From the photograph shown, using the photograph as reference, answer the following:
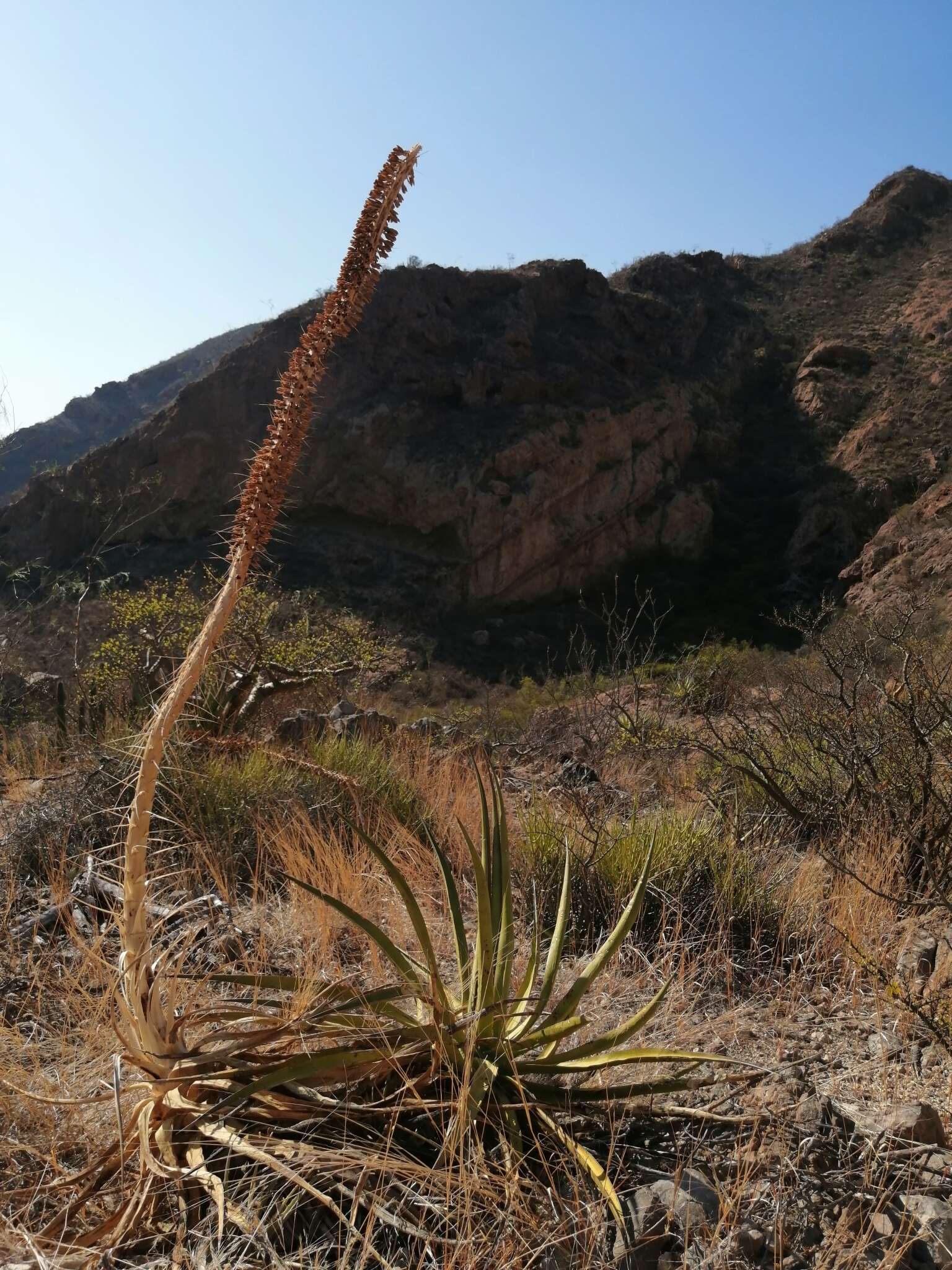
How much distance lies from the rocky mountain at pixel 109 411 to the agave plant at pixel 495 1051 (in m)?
53.6

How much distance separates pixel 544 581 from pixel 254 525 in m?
29.1

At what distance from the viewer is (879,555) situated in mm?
23641

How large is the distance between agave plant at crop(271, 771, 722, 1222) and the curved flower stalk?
0.29m

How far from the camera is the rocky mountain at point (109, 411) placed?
5475 centimetres

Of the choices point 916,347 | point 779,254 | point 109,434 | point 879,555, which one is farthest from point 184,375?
point 879,555

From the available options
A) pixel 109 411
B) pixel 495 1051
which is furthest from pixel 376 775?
pixel 109 411

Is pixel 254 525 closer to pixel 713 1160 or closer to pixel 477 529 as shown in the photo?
pixel 713 1160

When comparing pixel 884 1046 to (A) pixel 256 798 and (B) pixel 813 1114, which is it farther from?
(A) pixel 256 798

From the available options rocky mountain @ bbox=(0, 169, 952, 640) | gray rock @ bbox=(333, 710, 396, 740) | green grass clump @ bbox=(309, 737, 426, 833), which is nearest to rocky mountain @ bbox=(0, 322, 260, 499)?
rocky mountain @ bbox=(0, 169, 952, 640)

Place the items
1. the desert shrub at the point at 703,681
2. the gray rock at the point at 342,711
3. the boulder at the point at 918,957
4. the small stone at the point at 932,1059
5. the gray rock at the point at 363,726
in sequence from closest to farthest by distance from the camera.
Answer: the small stone at the point at 932,1059
the boulder at the point at 918,957
the gray rock at the point at 363,726
the gray rock at the point at 342,711
the desert shrub at the point at 703,681

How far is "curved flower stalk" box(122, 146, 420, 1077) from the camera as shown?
1.72m

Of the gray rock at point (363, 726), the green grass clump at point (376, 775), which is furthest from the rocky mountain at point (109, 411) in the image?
→ the green grass clump at point (376, 775)

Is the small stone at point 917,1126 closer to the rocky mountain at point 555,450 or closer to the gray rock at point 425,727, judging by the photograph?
the gray rock at point 425,727

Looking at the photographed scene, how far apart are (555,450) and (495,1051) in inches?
1177
